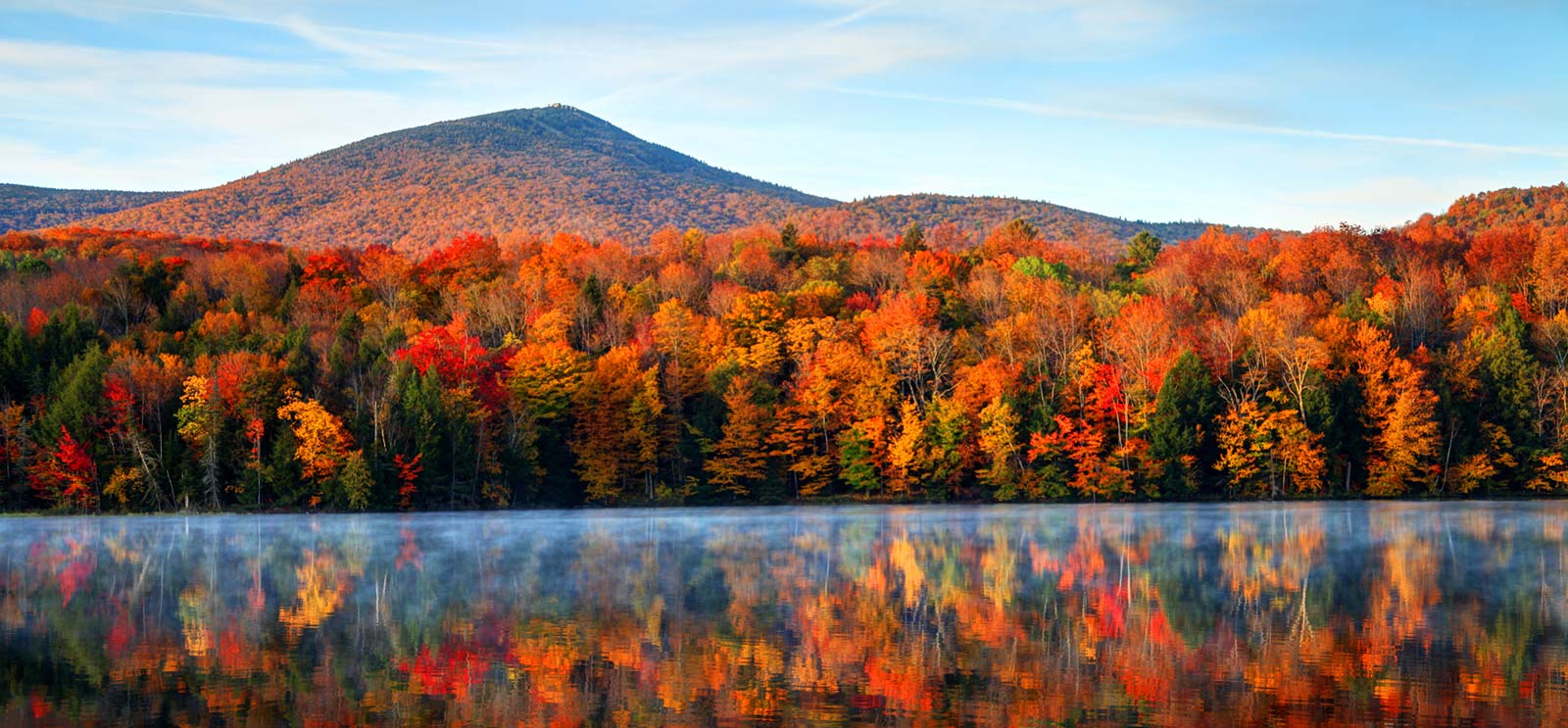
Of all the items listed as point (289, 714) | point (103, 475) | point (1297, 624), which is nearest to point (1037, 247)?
point (103, 475)

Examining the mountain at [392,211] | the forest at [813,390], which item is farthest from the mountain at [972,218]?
the forest at [813,390]

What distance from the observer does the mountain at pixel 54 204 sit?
16775cm

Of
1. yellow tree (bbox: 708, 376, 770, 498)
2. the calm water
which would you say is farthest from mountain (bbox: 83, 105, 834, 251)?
the calm water

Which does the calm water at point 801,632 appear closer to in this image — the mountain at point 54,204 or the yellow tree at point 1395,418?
the yellow tree at point 1395,418

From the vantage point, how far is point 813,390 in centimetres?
8531

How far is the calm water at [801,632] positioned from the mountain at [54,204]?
139 meters

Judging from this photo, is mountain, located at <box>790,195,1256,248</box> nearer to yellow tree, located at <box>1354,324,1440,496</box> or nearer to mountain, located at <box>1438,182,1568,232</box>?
mountain, located at <box>1438,182,1568,232</box>

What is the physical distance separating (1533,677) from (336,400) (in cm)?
6699

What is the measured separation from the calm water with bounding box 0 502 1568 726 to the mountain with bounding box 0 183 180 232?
139 metres

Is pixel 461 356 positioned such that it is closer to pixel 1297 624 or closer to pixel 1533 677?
pixel 1297 624

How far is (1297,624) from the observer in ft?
80.3

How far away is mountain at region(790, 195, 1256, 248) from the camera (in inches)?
6964

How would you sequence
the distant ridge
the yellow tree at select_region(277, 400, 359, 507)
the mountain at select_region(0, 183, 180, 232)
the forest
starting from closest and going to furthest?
the yellow tree at select_region(277, 400, 359, 507), the forest, the mountain at select_region(0, 183, 180, 232), the distant ridge

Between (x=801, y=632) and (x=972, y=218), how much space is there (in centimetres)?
17136
